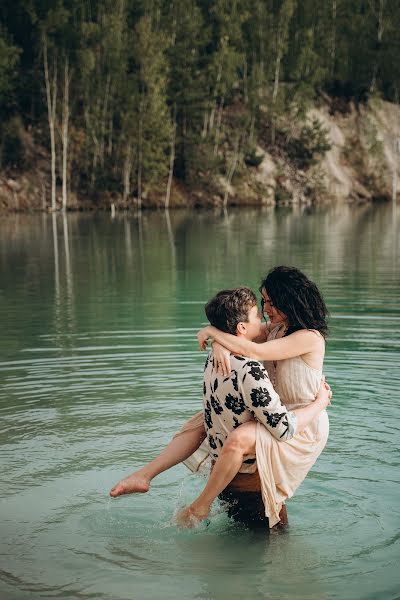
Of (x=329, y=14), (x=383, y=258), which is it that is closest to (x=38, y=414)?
(x=383, y=258)

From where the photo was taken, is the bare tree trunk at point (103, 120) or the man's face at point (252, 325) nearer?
the man's face at point (252, 325)

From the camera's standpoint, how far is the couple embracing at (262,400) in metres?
5.33

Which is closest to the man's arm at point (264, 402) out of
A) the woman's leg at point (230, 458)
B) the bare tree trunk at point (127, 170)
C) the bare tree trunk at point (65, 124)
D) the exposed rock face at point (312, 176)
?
the woman's leg at point (230, 458)

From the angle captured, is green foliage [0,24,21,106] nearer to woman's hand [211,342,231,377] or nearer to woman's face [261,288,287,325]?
woman's face [261,288,287,325]

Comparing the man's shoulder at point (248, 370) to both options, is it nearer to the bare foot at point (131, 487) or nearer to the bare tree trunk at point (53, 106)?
the bare foot at point (131, 487)

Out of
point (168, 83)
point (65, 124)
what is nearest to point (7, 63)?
point (65, 124)

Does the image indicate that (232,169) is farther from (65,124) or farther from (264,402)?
(264,402)

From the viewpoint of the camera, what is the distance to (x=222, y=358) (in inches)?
210

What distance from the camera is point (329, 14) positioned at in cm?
7912

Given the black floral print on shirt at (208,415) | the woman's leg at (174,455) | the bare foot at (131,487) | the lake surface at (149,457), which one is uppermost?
the black floral print on shirt at (208,415)

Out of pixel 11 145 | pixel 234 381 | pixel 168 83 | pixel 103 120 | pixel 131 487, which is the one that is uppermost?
pixel 168 83

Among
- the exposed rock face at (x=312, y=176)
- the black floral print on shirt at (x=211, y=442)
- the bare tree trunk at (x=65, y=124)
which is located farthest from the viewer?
the exposed rock face at (x=312, y=176)

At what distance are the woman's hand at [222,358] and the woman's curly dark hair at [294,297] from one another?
0.51 metres

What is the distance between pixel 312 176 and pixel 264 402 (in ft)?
229
